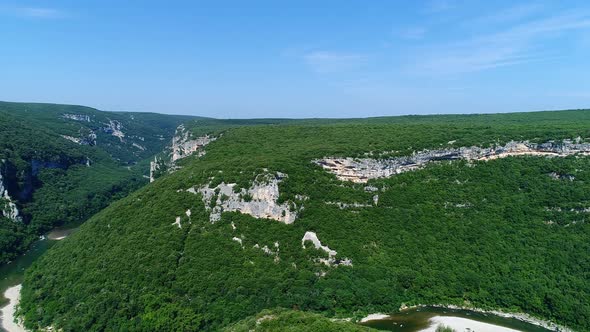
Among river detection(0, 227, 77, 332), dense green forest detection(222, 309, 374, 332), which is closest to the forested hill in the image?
river detection(0, 227, 77, 332)

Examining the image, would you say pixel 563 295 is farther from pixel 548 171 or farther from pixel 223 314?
pixel 223 314

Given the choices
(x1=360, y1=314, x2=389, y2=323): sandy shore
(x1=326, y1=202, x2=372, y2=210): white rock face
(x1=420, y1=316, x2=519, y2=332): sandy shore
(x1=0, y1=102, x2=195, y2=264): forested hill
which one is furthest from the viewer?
(x1=0, y1=102, x2=195, y2=264): forested hill

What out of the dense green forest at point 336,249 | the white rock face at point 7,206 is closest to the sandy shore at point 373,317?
the dense green forest at point 336,249

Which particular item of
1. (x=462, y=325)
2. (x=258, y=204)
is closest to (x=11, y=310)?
(x=258, y=204)

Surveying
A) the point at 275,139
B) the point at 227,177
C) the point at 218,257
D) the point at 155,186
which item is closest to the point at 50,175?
the point at 155,186

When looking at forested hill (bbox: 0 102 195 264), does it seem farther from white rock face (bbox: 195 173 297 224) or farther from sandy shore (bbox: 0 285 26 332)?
white rock face (bbox: 195 173 297 224)

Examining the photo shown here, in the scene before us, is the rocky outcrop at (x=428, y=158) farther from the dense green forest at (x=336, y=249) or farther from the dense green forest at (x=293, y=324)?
the dense green forest at (x=293, y=324)
